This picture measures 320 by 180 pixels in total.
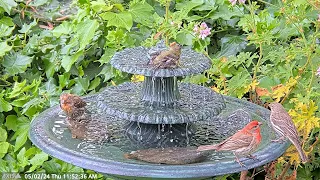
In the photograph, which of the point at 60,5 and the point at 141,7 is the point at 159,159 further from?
the point at 60,5

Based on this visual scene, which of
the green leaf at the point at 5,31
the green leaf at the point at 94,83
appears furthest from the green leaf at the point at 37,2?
the green leaf at the point at 94,83

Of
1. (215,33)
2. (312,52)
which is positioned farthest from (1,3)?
(312,52)

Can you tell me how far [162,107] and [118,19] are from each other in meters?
1.14

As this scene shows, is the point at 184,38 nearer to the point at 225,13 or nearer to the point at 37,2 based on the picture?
the point at 225,13

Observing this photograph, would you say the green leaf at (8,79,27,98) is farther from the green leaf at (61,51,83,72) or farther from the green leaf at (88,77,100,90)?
the green leaf at (88,77,100,90)

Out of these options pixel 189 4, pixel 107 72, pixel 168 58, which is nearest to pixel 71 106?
pixel 168 58

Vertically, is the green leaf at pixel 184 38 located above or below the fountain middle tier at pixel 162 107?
below

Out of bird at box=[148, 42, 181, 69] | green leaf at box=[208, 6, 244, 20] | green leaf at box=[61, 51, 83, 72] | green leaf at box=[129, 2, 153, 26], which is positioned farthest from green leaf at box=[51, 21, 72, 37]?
bird at box=[148, 42, 181, 69]

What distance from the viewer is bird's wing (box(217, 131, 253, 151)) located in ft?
7.32

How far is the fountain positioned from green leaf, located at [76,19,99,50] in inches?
31.5

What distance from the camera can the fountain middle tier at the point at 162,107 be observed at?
7.80 ft

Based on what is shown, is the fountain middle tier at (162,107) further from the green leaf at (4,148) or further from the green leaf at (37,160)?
the green leaf at (4,148)

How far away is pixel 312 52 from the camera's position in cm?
316

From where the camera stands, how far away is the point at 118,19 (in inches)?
139
